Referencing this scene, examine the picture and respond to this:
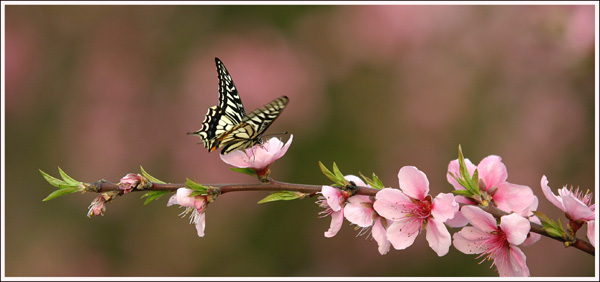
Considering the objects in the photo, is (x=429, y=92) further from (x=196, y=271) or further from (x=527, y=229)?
(x=527, y=229)

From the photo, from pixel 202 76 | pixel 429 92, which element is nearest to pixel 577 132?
pixel 429 92

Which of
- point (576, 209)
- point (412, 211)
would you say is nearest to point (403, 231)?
point (412, 211)

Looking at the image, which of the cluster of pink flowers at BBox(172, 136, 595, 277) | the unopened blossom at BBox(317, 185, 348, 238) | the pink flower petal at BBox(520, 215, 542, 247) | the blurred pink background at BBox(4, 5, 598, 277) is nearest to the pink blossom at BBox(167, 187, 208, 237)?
the cluster of pink flowers at BBox(172, 136, 595, 277)

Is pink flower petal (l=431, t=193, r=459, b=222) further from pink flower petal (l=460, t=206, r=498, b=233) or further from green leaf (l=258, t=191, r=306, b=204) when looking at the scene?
green leaf (l=258, t=191, r=306, b=204)

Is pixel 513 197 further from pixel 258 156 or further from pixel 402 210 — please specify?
pixel 258 156

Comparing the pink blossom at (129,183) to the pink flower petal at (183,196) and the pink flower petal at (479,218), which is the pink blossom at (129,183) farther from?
the pink flower petal at (479,218)

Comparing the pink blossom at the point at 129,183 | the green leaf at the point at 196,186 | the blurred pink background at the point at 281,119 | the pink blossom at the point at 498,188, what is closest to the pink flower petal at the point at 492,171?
the pink blossom at the point at 498,188
